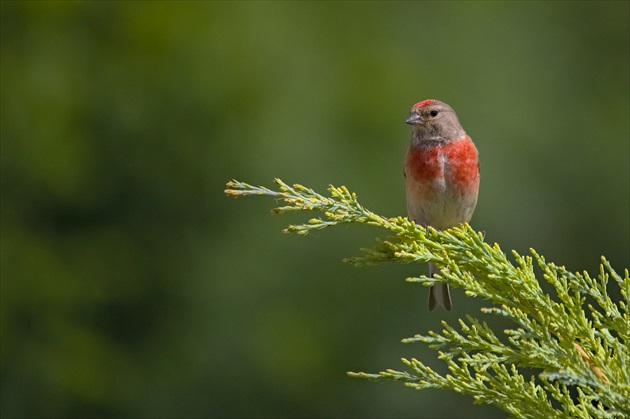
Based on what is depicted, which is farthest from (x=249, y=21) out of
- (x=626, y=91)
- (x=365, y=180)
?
(x=626, y=91)

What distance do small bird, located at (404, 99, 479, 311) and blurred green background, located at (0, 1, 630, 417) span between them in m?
3.09

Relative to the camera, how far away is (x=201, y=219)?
328 inches

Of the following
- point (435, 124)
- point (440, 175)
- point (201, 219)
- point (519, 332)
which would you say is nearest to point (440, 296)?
point (440, 175)

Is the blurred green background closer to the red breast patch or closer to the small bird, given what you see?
the small bird

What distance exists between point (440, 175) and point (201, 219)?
13.2 feet

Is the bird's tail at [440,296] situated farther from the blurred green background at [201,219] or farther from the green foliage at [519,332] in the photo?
the blurred green background at [201,219]

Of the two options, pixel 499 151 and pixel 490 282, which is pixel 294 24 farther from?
pixel 490 282

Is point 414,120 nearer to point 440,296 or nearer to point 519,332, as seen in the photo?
point 440,296

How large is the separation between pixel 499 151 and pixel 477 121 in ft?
1.07

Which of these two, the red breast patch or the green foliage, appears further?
the red breast patch

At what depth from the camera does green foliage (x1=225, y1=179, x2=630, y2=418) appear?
2412mm

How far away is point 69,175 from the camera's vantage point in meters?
8.19

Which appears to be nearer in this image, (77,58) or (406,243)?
(406,243)

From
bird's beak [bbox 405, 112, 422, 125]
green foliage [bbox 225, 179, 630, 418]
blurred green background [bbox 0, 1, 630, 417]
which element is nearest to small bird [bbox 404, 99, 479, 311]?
bird's beak [bbox 405, 112, 422, 125]
